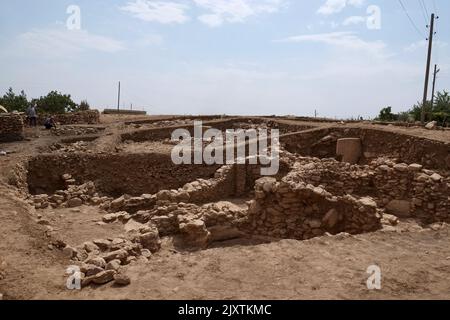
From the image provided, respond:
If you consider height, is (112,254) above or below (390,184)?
below

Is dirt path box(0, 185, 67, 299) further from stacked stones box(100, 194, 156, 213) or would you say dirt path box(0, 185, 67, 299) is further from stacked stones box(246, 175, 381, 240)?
stacked stones box(246, 175, 381, 240)

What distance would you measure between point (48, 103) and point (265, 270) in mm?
25280

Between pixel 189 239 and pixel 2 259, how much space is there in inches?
118

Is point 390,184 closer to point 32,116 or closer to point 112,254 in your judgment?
point 112,254

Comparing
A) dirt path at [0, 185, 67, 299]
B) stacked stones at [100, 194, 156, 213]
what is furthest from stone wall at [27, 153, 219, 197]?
dirt path at [0, 185, 67, 299]

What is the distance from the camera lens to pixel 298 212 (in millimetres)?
7184

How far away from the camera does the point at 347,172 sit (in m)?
9.98

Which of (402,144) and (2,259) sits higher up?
(402,144)

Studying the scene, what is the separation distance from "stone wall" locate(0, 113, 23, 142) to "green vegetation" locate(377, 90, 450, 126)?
19.2 meters
